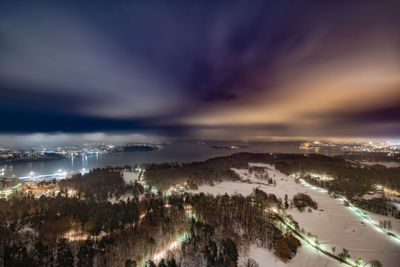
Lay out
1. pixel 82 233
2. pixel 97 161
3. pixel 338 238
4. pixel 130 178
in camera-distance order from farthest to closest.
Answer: pixel 97 161, pixel 130 178, pixel 338 238, pixel 82 233

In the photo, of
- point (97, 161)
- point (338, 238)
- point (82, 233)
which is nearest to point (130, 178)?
point (82, 233)

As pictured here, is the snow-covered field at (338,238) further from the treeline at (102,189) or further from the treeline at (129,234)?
the treeline at (102,189)

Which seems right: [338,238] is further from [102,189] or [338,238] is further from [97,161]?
[97,161]

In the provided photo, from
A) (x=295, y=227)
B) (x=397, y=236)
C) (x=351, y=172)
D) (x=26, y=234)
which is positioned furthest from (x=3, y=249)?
(x=351, y=172)

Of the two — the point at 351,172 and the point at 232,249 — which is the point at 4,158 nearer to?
the point at 232,249

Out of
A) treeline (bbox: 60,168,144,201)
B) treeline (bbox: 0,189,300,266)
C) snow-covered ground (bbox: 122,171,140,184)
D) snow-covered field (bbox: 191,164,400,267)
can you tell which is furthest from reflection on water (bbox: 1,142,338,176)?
snow-covered field (bbox: 191,164,400,267)

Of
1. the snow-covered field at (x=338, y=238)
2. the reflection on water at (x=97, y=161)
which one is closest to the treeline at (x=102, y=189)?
the snow-covered field at (x=338, y=238)

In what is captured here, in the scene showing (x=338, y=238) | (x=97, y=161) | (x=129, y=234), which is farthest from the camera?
(x=97, y=161)

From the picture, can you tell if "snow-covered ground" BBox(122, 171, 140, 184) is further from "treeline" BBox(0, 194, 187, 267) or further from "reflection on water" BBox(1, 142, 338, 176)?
"reflection on water" BBox(1, 142, 338, 176)

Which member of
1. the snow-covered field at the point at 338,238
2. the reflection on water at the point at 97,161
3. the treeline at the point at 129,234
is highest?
the treeline at the point at 129,234

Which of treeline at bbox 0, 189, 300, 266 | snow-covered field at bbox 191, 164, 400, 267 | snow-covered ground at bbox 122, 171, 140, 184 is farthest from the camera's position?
snow-covered ground at bbox 122, 171, 140, 184

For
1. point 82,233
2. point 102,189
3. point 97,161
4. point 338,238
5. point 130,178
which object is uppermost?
point 82,233
